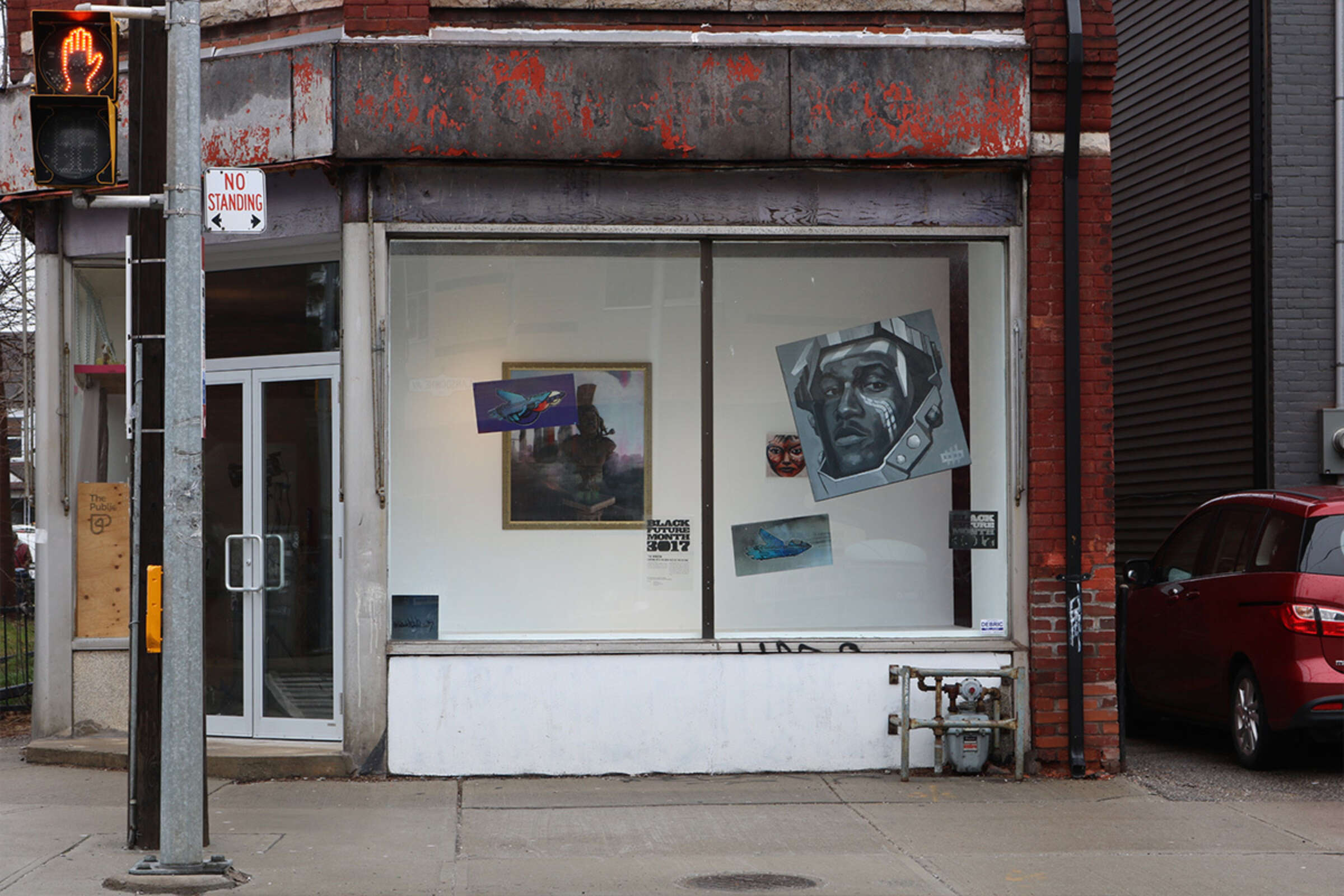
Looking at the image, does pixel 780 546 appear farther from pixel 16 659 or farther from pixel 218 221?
pixel 16 659

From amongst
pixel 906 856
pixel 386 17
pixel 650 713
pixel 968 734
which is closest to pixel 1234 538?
pixel 968 734

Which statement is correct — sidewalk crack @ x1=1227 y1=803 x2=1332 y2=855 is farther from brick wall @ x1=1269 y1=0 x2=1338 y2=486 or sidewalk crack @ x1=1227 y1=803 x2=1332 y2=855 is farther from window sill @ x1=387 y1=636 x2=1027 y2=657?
brick wall @ x1=1269 y1=0 x2=1338 y2=486

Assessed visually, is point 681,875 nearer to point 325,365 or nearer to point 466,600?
point 466,600

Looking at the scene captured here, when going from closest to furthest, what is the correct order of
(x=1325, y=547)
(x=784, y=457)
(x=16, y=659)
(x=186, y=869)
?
(x=186, y=869) → (x=1325, y=547) → (x=784, y=457) → (x=16, y=659)

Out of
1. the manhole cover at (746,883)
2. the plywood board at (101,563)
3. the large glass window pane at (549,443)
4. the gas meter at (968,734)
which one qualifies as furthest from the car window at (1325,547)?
the plywood board at (101,563)

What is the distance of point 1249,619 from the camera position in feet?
31.3

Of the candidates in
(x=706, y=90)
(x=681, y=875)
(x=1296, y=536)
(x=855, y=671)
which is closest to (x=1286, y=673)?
(x=1296, y=536)

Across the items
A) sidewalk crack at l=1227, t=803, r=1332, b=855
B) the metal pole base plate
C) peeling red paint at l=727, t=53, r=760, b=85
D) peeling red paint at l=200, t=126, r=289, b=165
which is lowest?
sidewalk crack at l=1227, t=803, r=1332, b=855

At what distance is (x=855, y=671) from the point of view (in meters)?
9.32

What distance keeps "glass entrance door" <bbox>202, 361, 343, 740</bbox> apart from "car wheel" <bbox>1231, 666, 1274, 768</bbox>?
5824mm

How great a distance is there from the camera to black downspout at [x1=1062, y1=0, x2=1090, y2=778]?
9195 mm

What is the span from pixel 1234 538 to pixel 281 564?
21.1ft

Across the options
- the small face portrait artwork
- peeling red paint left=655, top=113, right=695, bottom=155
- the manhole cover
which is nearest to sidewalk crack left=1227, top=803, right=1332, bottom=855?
the manhole cover

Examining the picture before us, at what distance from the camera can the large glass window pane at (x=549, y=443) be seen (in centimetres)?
979
